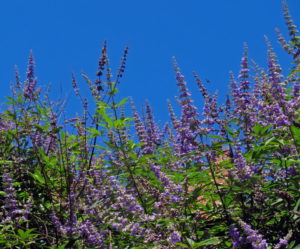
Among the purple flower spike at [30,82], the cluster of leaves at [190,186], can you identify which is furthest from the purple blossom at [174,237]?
the purple flower spike at [30,82]

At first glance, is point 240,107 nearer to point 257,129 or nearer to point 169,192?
point 257,129

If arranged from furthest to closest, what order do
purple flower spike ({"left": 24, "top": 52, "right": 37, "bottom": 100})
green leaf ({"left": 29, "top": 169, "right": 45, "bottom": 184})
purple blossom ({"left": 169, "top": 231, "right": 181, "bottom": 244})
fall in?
1. purple flower spike ({"left": 24, "top": 52, "right": 37, "bottom": 100})
2. green leaf ({"left": 29, "top": 169, "right": 45, "bottom": 184})
3. purple blossom ({"left": 169, "top": 231, "right": 181, "bottom": 244})

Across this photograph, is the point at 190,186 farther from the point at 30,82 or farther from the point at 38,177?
the point at 30,82

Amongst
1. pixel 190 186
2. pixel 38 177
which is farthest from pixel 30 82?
pixel 190 186

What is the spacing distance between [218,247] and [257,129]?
46.8 inches

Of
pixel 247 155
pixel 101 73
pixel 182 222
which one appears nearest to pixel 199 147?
pixel 247 155

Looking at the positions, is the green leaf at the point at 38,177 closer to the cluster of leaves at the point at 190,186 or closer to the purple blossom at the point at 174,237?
the cluster of leaves at the point at 190,186

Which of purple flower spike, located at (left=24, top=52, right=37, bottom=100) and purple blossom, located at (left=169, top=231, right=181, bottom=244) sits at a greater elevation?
purple flower spike, located at (left=24, top=52, right=37, bottom=100)

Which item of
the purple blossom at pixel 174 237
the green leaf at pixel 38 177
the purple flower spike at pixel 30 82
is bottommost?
the purple blossom at pixel 174 237

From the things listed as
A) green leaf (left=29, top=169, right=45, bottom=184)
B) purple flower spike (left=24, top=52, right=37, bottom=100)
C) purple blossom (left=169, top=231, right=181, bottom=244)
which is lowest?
purple blossom (left=169, top=231, right=181, bottom=244)

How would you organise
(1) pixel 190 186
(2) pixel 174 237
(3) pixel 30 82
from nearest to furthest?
(2) pixel 174 237
(1) pixel 190 186
(3) pixel 30 82

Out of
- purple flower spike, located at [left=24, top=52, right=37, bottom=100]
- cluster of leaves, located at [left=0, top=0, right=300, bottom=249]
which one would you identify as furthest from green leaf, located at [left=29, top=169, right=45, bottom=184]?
purple flower spike, located at [left=24, top=52, right=37, bottom=100]

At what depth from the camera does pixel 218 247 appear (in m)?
4.08

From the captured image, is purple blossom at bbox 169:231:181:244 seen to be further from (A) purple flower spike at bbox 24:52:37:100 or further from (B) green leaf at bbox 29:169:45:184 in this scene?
(A) purple flower spike at bbox 24:52:37:100
